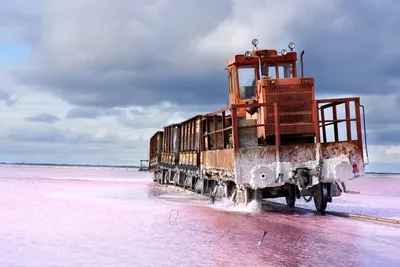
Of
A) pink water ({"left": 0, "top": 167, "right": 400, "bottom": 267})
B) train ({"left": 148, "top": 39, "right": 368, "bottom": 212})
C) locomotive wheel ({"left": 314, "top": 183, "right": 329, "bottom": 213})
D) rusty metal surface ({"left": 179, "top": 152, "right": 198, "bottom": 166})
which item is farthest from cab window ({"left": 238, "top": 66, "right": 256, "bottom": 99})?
rusty metal surface ({"left": 179, "top": 152, "right": 198, "bottom": 166})

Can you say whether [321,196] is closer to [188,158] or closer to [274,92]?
[274,92]

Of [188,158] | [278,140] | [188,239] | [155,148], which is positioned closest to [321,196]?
[278,140]

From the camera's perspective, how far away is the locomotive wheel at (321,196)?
41.4 feet

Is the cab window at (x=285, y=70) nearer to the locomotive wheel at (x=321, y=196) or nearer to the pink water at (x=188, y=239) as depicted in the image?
the locomotive wheel at (x=321, y=196)

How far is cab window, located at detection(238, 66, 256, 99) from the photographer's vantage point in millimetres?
14211

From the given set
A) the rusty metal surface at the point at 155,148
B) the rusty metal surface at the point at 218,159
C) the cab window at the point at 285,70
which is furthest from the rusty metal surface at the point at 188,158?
the rusty metal surface at the point at 155,148

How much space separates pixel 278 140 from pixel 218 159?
8.42 feet

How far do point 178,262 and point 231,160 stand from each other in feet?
18.1

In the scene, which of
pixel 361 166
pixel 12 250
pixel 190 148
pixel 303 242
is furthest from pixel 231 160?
pixel 190 148

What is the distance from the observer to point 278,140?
11.8m

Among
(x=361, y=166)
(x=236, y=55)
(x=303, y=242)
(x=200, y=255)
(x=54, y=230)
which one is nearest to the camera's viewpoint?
(x=200, y=255)

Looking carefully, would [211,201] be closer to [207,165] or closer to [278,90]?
[207,165]

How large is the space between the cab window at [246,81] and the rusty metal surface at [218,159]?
1.82 m

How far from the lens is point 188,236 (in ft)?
29.6
